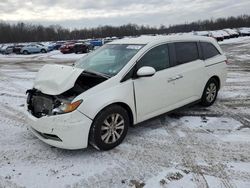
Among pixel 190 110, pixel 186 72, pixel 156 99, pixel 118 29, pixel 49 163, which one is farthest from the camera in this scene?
pixel 118 29

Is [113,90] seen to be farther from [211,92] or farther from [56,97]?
[211,92]

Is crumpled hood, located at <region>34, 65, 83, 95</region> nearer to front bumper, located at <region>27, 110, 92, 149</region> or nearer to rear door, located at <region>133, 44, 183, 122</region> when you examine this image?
front bumper, located at <region>27, 110, 92, 149</region>

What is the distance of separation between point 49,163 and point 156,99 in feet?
6.94

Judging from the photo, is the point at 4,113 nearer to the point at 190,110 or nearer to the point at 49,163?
the point at 49,163

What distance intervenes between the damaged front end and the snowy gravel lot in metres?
0.64

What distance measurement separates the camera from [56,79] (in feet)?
15.0

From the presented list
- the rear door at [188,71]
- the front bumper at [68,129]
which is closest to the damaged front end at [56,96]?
the front bumper at [68,129]

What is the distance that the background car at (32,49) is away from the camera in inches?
1499

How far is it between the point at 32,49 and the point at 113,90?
3659 cm

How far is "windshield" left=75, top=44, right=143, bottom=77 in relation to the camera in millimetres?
4942

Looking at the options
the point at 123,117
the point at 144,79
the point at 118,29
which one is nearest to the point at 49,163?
the point at 123,117

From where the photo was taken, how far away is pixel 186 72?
18.5 ft

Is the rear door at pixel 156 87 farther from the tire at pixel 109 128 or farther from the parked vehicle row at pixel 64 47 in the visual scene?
the parked vehicle row at pixel 64 47

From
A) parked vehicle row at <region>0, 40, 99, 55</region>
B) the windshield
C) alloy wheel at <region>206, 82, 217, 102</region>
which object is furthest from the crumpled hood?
parked vehicle row at <region>0, 40, 99, 55</region>
